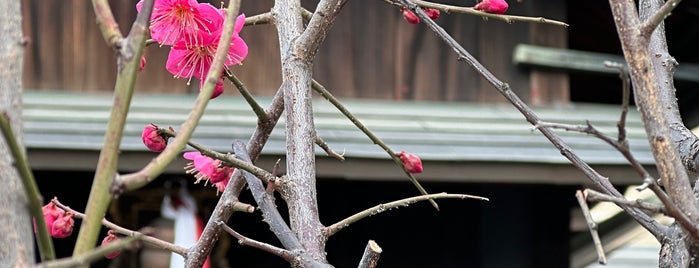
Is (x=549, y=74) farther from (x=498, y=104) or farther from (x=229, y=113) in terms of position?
(x=229, y=113)

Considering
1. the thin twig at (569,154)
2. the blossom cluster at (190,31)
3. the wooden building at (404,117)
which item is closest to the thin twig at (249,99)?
the blossom cluster at (190,31)

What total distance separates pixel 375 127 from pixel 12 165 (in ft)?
9.53

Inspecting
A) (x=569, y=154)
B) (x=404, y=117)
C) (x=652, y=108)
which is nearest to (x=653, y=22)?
(x=652, y=108)

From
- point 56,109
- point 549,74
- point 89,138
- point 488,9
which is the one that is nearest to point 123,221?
point 56,109

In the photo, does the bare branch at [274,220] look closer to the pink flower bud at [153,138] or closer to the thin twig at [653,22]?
the pink flower bud at [153,138]

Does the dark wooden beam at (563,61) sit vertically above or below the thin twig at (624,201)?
above

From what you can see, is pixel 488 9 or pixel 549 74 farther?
pixel 549 74

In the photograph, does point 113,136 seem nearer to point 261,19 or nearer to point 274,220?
point 274,220

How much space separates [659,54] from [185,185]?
307cm

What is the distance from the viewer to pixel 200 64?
1.30 meters

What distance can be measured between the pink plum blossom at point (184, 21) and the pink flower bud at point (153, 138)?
0.11 m

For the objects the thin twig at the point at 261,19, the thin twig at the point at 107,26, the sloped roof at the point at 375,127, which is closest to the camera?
the thin twig at the point at 107,26

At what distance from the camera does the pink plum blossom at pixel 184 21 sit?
1.25 metres

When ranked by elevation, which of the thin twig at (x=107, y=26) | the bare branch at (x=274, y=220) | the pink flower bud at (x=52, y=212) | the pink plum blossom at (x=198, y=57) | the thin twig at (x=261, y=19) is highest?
the thin twig at (x=261, y=19)
